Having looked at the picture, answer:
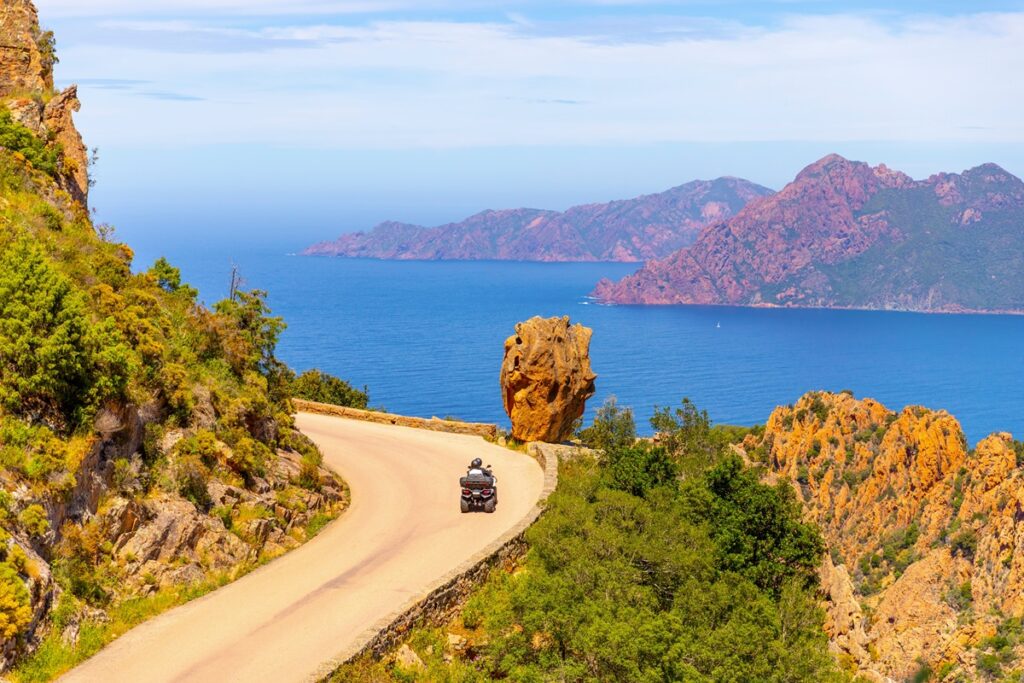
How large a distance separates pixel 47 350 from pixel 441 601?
8.71 meters

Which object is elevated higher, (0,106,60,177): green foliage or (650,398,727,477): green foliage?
(0,106,60,177): green foliage

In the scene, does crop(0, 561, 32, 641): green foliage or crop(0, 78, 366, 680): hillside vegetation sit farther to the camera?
crop(0, 78, 366, 680): hillside vegetation

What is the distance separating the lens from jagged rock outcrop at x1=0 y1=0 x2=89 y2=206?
104 feet

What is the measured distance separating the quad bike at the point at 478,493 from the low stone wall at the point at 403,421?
31.6ft

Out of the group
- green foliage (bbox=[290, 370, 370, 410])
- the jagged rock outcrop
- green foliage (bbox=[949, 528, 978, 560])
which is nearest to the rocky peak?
the jagged rock outcrop

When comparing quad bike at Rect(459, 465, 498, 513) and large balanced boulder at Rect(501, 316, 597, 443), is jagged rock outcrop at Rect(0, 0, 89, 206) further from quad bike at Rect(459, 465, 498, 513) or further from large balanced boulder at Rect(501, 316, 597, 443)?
quad bike at Rect(459, 465, 498, 513)

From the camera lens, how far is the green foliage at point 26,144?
2891cm

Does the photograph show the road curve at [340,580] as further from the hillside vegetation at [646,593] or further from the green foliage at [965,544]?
the green foliage at [965,544]

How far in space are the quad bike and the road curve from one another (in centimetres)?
25

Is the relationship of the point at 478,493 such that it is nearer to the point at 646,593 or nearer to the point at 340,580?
the point at 340,580

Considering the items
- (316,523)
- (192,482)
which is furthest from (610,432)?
(192,482)

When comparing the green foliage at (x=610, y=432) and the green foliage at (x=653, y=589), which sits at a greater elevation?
the green foliage at (x=610, y=432)

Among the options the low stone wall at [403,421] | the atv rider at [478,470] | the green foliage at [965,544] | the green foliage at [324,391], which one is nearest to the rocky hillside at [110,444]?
the atv rider at [478,470]

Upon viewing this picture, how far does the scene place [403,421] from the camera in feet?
125
